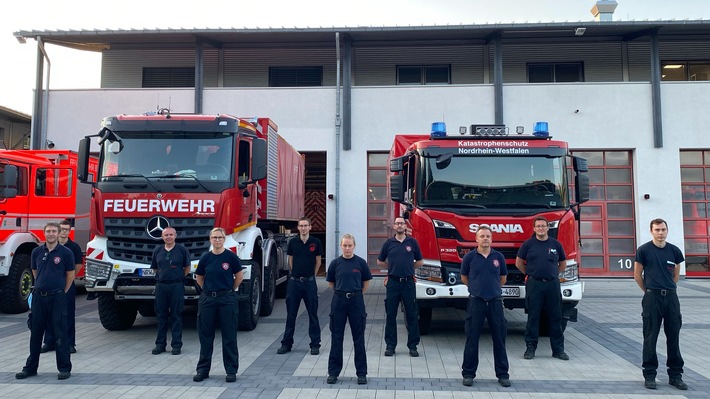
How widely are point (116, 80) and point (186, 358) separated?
14510mm

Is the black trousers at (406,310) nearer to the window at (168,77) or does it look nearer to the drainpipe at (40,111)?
the drainpipe at (40,111)

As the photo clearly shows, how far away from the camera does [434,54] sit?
18.0 meters

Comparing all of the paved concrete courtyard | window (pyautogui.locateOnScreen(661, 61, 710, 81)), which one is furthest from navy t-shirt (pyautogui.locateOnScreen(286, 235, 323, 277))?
window (pyautogui.locateOnScreen(661, 61, 710, 81))

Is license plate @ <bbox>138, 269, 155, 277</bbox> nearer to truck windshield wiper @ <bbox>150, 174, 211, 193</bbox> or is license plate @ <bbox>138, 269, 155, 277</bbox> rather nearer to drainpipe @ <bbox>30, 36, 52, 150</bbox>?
truck windshield wiper @ <bbox>150, 174, 211, 193</bbox>

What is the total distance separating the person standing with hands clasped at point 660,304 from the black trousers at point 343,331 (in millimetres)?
3019

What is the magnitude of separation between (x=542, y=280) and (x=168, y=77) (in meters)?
15.7

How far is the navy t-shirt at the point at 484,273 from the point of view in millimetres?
5969

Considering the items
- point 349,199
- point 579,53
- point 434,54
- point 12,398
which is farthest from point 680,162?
point 12,398

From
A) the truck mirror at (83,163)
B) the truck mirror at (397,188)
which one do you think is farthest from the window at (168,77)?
the truck mirror at (397,188)

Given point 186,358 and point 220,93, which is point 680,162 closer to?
point 220,93

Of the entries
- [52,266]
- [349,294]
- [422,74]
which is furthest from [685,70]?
[52,266]

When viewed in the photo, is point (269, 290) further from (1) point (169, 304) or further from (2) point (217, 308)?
(2) point (217, 308)

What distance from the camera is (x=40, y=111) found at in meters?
16.6

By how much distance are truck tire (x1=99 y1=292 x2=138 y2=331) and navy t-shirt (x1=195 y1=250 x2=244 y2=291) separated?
281 cm
